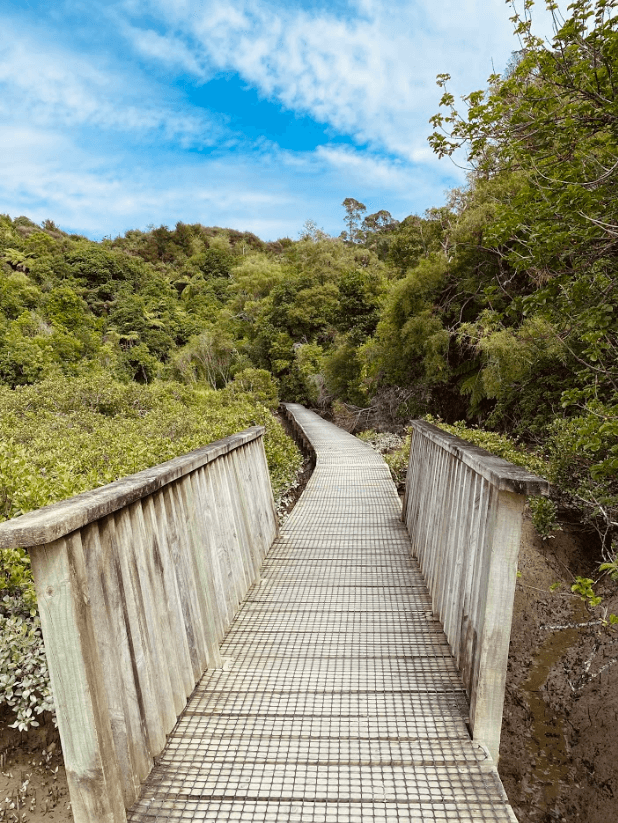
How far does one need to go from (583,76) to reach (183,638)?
5.60 m

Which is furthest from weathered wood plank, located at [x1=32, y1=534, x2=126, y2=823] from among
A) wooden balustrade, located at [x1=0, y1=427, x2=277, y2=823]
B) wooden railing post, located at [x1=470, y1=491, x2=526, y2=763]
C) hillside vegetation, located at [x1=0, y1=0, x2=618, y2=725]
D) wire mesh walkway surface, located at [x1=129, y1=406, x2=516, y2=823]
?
hillside vegetation, located at [x1=0, y1=0, x2=618, y2=725]

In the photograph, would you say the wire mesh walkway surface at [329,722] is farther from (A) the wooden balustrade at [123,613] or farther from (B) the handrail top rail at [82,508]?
(B) the handrail top rail at [82,508]

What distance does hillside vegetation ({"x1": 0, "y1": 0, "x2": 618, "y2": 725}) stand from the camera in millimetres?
4207

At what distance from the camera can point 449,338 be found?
449 inches

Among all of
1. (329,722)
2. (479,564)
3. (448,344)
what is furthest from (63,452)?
(448,344)

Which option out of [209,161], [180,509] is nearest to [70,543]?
[180,509]

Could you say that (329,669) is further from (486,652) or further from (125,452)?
(125,452)

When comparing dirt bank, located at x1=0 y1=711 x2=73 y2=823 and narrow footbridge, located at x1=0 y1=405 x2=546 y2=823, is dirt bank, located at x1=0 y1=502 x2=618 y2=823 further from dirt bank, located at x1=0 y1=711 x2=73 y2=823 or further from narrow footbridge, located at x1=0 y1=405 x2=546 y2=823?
narrow footbridge, located at x1=0 y1=405 x2=546 y2=823

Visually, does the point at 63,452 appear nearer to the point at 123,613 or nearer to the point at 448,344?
the point at 123,613

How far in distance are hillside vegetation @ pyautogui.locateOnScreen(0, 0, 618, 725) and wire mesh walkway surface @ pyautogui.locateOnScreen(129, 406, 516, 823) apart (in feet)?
4.29

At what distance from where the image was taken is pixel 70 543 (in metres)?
1.30

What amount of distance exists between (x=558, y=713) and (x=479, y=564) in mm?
2800

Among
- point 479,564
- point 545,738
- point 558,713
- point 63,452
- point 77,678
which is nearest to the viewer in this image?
point 77,678

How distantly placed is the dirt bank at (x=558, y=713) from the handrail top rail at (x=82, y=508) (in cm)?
290
